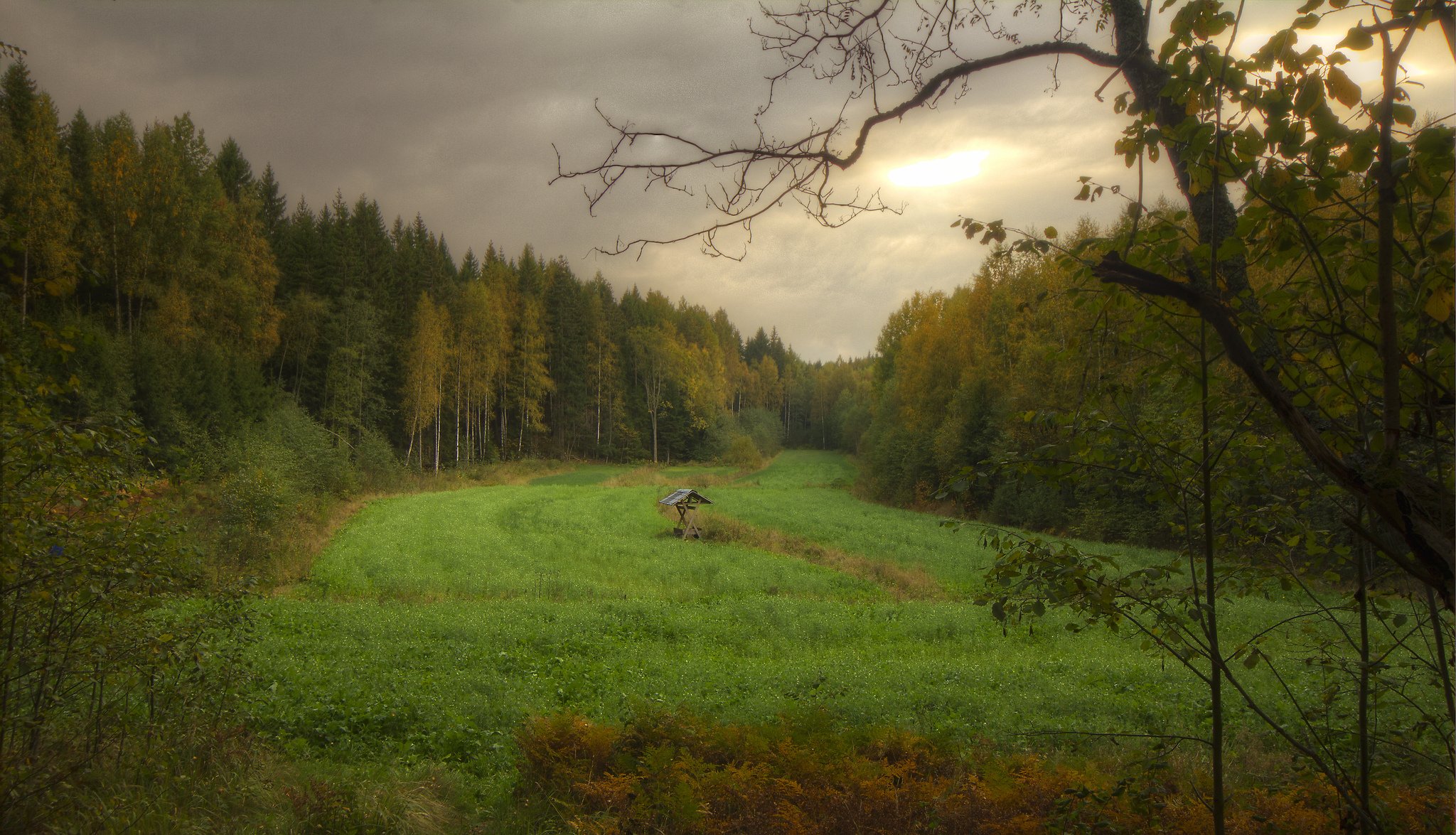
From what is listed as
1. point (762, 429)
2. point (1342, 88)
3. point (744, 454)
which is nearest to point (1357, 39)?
point (1342, 88)

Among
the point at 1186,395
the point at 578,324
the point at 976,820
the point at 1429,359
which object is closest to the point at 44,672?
the point at 976,820

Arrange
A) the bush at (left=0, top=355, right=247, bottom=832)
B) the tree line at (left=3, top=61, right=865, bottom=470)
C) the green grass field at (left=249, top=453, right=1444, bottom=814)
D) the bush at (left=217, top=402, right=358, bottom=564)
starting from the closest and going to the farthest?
the bush at (left=0, top=355, right=247, bottom=832) → the green grass field at (left=249, top=453, right=1444, bottom=814) → the bush at (left=217, top=402, right=358, bottom=564) → the tree line at (left=3, top=61, right=865, bottom=470)

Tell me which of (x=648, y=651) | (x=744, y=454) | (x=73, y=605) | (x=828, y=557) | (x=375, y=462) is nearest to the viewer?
(x=73, y=605)

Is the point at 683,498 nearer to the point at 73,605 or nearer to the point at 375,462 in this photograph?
the point at 375,462

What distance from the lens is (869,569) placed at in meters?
18.8

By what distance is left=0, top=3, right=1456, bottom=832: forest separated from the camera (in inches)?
74.5

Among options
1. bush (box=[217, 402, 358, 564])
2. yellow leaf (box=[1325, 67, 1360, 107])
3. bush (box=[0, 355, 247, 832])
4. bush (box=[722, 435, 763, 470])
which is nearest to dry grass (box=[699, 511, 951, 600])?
bush (box=[217, 402, 358, 564])

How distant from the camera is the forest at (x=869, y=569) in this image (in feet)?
6.21

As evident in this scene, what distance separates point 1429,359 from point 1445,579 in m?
0.58

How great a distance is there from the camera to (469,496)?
31922 mm

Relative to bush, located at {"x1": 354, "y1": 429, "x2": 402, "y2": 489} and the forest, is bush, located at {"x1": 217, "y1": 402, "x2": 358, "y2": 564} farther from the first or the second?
bush, located at {"x1": 354, "y1": 429, "x2": 402, "y2": 489}

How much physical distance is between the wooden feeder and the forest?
41.3 inches

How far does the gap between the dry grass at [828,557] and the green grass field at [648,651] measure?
0.48 m

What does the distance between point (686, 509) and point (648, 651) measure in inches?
551
